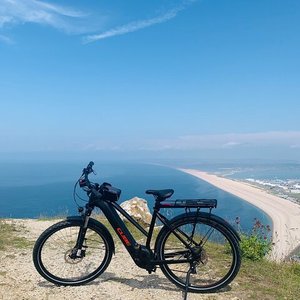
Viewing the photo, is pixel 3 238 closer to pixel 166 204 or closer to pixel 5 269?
pixel 5 269

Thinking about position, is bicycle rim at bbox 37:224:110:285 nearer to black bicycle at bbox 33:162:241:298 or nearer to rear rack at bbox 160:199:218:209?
black bicycle at bbox 33:162:241:298

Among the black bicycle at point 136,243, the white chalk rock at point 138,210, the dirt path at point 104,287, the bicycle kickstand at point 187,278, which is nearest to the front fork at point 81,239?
the black bicycle at point 136,243

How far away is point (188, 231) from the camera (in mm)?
5203

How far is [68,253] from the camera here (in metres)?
5.48

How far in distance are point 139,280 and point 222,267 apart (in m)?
1.59

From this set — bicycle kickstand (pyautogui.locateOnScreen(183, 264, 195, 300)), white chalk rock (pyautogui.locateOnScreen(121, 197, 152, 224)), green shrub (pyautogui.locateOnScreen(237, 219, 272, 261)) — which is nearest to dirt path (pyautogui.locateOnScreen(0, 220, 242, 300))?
bicycle kickstand (pyautogui.locateOnScreen(183, 264, 195, 300))

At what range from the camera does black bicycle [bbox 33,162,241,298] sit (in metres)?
5.02

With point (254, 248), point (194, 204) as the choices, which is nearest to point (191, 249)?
point (194, 204)

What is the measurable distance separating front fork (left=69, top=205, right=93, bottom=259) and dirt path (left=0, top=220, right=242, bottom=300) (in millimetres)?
507

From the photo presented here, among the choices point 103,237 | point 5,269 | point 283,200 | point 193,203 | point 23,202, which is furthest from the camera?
point 283,200

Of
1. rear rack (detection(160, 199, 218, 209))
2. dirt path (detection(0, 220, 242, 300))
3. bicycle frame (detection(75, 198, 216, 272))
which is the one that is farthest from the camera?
bicycle frame (detection(75, 198, 216, 272))

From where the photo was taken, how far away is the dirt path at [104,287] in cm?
501

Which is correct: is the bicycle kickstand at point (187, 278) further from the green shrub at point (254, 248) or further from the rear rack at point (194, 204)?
the green shrub at point (254, 248)

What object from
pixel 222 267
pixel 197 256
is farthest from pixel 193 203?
pixel 222 267
